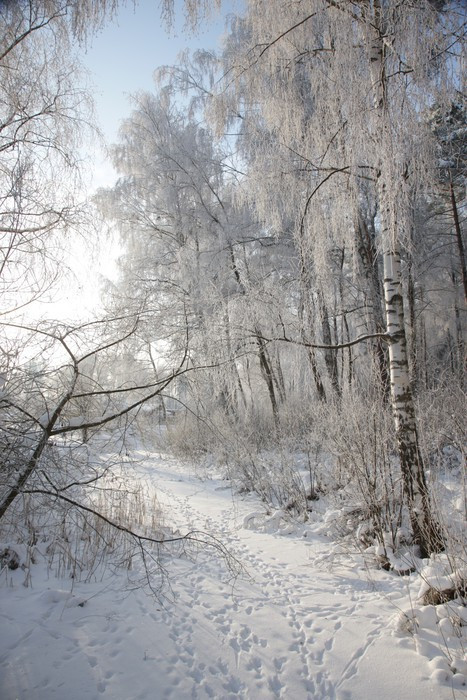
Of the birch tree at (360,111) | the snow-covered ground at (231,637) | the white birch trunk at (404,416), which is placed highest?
the birch tree at (360,111)

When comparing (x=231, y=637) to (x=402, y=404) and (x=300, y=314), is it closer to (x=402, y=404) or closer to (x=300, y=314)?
(x=402, y=404)

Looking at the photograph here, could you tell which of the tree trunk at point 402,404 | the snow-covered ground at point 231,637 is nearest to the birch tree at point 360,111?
the tree trunk at point 402,404

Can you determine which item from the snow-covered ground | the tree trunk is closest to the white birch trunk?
the tree trunk

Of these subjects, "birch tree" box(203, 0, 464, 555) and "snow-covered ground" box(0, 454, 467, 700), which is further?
"birch tree" box(203, 0, 464, 555)

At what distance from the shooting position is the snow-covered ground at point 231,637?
200 centimetres

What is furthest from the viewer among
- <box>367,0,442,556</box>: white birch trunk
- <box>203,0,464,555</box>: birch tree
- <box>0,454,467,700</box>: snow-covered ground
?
<box>367,0,442,556</box>: white birch trunk

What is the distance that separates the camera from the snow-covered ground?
200 centimetres

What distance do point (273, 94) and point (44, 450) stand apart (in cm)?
368

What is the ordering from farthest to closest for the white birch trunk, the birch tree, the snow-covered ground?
the white birch trunk, the birch tree, the snow-covered ground

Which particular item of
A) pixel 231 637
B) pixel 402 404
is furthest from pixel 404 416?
pixel 231 637

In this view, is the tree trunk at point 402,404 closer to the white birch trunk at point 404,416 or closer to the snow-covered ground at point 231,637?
the white birch trunk at point 404,416

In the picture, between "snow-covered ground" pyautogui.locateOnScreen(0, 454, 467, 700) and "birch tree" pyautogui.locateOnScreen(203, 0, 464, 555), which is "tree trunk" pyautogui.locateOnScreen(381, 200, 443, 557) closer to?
"birch tree" pyautogui.locateOnScreen(203, 0, 464, 555)

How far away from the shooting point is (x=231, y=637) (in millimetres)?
2537

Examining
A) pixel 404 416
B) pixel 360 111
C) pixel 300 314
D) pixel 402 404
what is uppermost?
pixel 360 111
